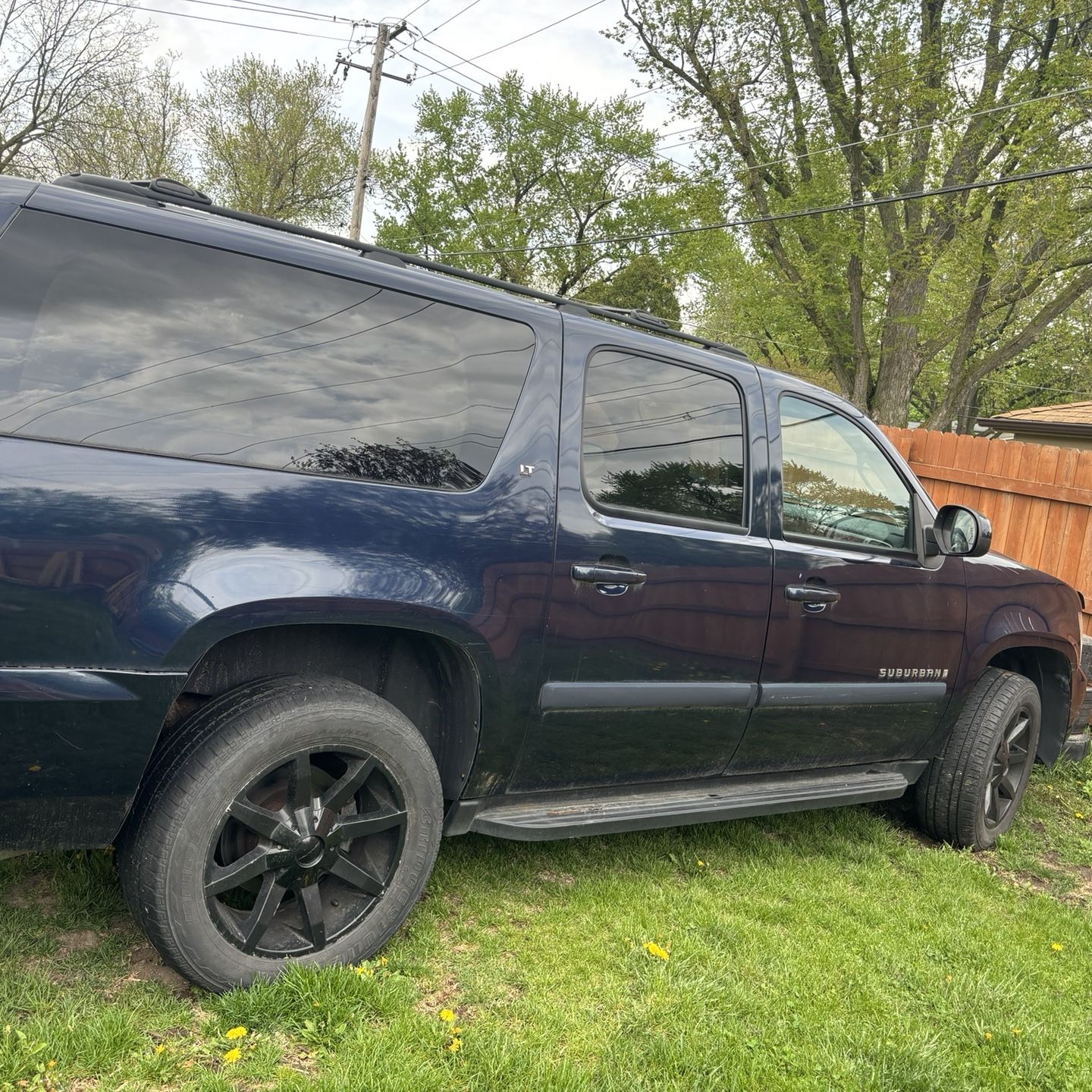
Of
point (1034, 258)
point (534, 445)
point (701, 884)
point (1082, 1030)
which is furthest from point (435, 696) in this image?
point (1034, 258)

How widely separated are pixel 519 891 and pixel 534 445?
160 cm

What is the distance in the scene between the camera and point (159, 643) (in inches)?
86.4

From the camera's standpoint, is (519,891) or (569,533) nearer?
(569,533)

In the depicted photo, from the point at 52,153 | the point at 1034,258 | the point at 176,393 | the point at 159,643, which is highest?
the point at 52,153

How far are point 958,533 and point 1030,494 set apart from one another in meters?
4.97

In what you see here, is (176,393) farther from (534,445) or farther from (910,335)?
(910,335)

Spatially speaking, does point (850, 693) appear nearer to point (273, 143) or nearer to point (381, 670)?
point (381, 670)

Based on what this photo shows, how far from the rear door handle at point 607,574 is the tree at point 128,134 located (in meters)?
30.8

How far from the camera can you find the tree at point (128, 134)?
30141 mm

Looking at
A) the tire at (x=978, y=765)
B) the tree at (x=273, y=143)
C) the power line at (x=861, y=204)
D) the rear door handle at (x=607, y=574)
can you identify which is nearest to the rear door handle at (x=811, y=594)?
the rear door handle at (x=607, y=574)

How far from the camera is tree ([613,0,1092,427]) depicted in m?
16.3

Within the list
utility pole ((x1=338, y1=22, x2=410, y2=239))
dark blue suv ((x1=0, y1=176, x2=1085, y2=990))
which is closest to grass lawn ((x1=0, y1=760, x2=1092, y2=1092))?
dark blue suv ((x1=0, y1=176, x2=1085, y2=990))

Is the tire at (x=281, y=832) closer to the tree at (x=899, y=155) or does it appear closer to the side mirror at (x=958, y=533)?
the side mirror at (x=958, y=533)

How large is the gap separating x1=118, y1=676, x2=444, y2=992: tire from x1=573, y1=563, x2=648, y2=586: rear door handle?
2.23 ft
